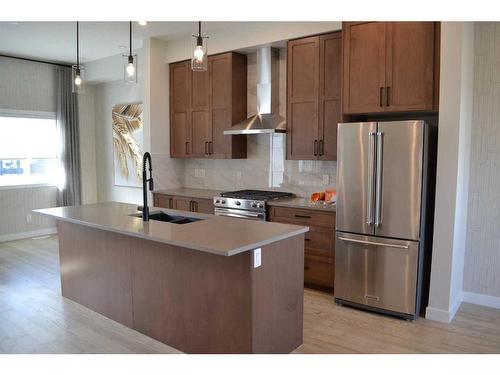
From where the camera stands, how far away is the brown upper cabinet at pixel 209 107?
17.8 ft

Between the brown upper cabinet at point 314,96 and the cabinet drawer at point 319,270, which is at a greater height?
the brown upper cabinet at point 314,96

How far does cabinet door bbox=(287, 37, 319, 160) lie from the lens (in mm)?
4621

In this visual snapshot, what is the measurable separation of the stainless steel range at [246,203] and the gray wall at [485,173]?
1999 mm

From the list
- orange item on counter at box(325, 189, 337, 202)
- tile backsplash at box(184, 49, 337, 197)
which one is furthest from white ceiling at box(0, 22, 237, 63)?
orange item on counter at box(325, 189, 337, 202)

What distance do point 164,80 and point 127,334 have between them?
372 cm

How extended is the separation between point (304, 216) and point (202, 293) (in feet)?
5.78

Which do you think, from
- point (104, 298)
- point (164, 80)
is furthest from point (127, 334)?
point (164, 80)

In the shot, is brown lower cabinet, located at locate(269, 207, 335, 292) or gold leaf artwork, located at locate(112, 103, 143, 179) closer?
brown lower cabinet, located at locate(269, 207, 335, 292)

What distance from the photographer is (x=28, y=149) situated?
7.09 m

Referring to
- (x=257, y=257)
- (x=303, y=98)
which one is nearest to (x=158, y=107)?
(x=303, y=98)

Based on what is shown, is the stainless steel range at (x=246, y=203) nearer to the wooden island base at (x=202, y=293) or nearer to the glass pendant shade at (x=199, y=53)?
the wooden island base at (x=202, y=293)

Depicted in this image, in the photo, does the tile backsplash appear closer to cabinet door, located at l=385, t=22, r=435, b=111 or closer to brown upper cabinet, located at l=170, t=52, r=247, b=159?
brown upper cabinet, located at l=170, t=52, r=247, b=159

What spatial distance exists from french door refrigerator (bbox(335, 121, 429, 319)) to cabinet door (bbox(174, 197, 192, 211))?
2.22 meters

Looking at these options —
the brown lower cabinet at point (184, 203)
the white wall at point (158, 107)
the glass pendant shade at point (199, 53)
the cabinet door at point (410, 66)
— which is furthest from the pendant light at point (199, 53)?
the white wall at point (158, 107)
